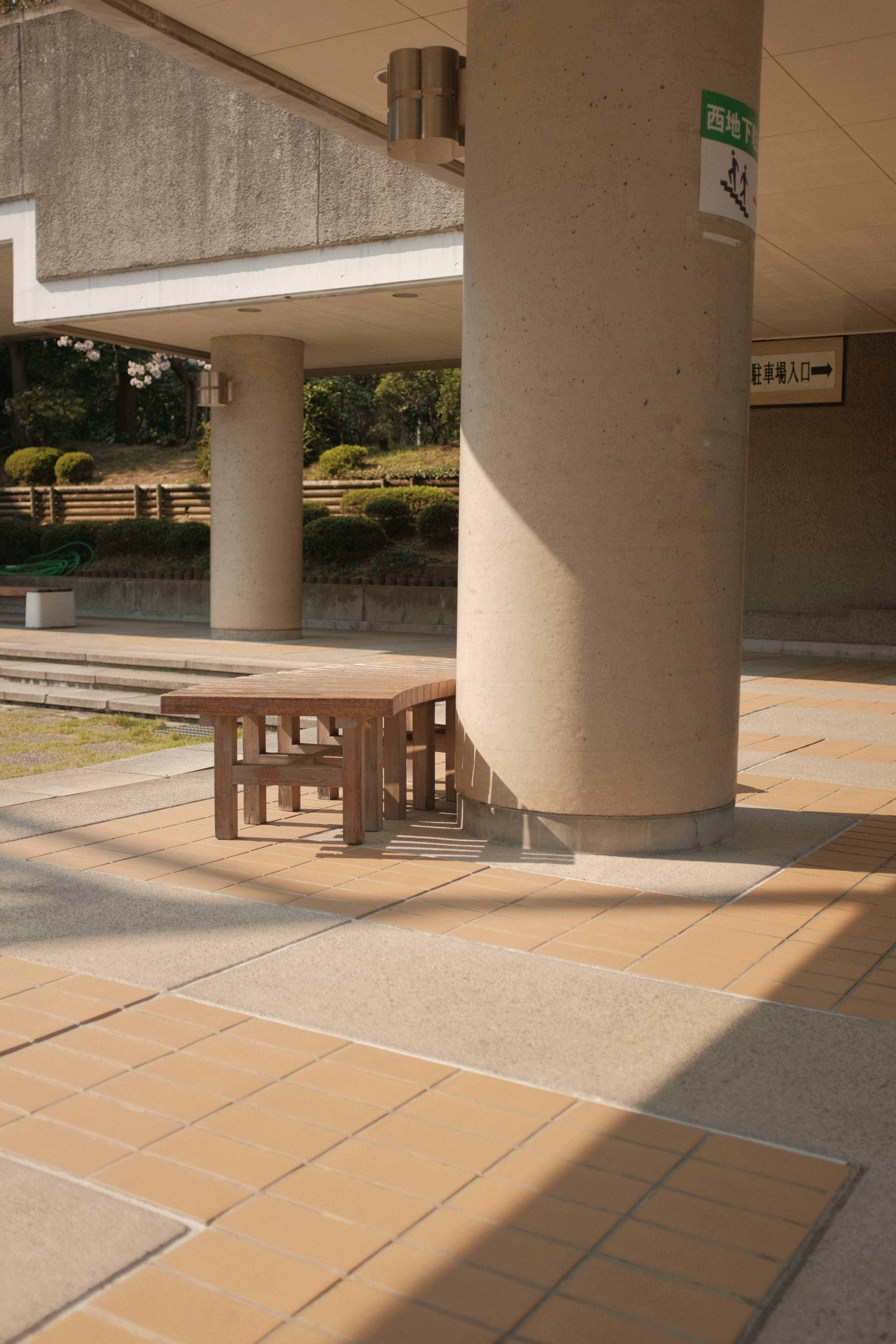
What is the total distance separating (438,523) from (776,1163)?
1810 cm

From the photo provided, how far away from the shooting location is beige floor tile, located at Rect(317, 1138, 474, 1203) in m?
2.56

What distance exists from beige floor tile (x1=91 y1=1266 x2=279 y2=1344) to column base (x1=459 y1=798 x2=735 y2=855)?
3206 millimetres

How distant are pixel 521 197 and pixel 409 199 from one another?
7.60 m

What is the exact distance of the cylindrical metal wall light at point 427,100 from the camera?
18.4 feet

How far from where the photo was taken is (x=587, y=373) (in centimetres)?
501

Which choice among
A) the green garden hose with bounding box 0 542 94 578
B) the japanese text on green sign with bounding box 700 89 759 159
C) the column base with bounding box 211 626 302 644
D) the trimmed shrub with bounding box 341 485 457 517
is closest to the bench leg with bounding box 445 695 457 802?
the japanese text on green sign with bounding box 700 89 759 159

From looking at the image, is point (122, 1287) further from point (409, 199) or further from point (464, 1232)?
point (409, 199)

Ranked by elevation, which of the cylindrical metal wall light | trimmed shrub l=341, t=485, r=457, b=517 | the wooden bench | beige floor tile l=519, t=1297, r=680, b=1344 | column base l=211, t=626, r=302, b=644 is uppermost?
the cylindrical metal wall light

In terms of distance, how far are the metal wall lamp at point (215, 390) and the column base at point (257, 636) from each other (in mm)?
2782

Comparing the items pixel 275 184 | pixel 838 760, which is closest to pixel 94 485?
pixel 275 184

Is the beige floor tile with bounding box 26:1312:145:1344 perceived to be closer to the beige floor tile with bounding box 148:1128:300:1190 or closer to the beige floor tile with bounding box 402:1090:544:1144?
the beige floor tile with bounding box 148:1128:300:1190

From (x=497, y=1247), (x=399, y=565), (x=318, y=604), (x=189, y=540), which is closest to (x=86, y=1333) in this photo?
(x=497, y=1247)

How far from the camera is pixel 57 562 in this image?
2238 centimetres

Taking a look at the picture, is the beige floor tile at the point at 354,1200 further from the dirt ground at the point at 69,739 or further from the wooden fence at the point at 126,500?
the wooden fence at the point at 126,500
